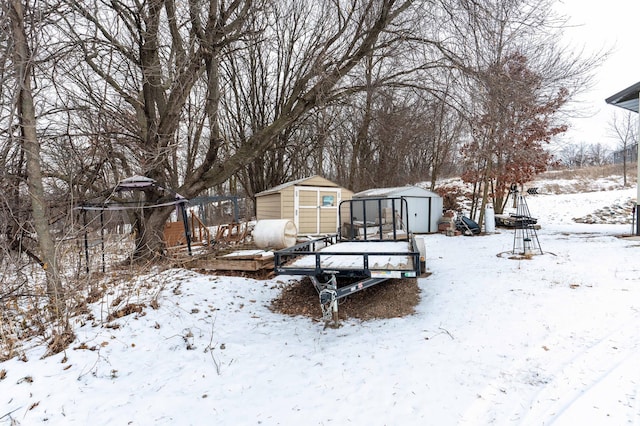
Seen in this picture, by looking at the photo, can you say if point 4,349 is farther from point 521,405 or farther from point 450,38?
point 450,38

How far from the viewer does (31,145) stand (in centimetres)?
399

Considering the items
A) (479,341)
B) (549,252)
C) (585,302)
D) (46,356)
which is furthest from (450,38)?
(46,356)

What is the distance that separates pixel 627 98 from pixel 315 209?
455 inches

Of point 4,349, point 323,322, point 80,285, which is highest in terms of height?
point 80,285

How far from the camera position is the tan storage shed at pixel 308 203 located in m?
11.8

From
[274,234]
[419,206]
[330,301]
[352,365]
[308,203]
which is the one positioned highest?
[308,203]

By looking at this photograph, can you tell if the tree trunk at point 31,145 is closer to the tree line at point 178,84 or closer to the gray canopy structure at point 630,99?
the tree line at point 178,84

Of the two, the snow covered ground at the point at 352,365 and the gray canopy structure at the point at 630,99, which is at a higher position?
the gray canopy structure at the point at 630,99

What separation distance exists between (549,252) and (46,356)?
10.00 m

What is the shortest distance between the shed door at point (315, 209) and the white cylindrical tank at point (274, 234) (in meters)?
3.56

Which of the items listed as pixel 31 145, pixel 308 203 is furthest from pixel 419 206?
pixel 31 145

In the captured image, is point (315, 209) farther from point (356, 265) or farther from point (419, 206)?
point (356, 265)

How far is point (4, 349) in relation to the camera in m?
3.22

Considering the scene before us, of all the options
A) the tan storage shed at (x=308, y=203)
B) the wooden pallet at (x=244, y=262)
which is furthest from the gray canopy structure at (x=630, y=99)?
the wooden pallet at (x=244, y=262)
